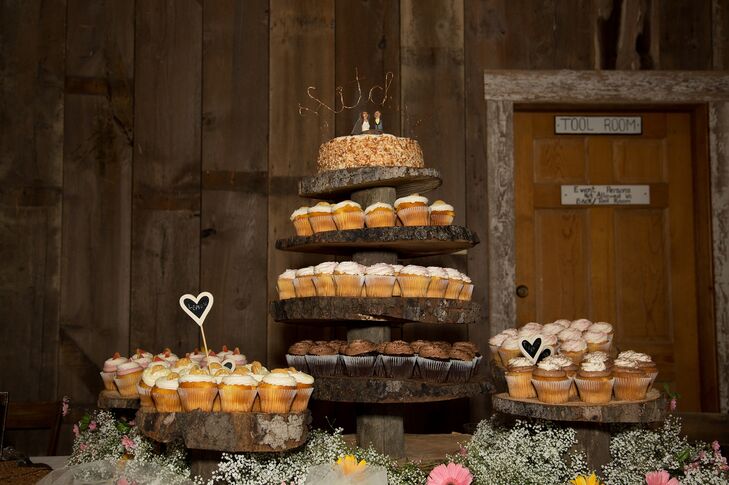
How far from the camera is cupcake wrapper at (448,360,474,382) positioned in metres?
3.15

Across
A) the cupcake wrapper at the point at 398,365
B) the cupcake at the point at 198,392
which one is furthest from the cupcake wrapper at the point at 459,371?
the cupcake at the point at 198,392

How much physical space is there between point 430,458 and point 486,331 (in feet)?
5.52

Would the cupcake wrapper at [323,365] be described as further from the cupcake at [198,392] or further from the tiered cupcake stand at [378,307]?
the cupcake at [198,392]

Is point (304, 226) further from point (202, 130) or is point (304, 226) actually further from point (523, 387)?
point (202, 130)

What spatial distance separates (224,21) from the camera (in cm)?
486

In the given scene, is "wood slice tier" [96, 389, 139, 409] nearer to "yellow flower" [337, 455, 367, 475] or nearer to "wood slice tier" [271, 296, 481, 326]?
"wood slice tier" [271, 296, 481, 326]

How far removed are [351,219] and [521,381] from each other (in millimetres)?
966

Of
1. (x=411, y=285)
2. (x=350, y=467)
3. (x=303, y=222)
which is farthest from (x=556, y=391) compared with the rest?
(x=303, y=222)

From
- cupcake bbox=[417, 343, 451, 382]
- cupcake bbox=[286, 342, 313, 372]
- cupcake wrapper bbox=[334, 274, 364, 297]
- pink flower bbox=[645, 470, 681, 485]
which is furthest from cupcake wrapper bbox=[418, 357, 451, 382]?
pink flower bbox=[645, 470, 681, 485]

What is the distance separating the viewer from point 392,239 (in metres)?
3.19

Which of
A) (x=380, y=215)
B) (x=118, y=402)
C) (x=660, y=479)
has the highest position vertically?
(x=380, y=215)

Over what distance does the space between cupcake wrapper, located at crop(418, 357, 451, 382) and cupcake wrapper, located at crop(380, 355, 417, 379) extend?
0.04 meters

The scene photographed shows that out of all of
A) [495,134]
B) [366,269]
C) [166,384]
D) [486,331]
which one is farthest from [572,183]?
[166,384]

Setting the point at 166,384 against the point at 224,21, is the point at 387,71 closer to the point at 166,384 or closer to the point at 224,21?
the point at 224,21
